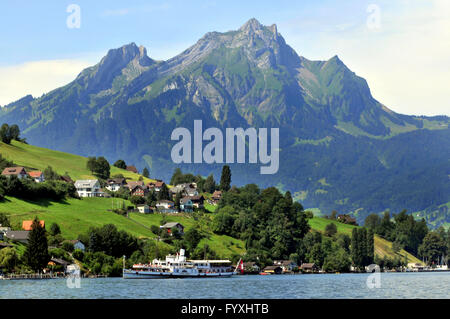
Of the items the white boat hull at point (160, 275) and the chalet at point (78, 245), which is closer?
the white boat hull at point (160, 275)

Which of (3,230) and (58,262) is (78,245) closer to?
(58,262)

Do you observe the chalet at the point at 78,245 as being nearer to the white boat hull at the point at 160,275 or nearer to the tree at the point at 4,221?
the tree at the point at 4,221

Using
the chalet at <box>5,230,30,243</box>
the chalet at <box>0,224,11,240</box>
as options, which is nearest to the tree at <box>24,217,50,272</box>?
the chalet at <box>5,230,30,243</box>

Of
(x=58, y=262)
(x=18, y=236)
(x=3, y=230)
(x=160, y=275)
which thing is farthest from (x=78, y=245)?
(x=160, y=275)

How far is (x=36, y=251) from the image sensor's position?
5999 inches

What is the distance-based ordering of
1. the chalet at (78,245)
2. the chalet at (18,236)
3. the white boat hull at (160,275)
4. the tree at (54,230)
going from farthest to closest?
the tree at (54,230) → the chalet at (78,245) → the chalet at (18,236) → the white boat hull at (160,275)

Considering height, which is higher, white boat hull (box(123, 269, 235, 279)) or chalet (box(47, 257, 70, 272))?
chalet (box(47, 257, 70, 272))

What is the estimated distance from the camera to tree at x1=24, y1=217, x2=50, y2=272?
15200cm

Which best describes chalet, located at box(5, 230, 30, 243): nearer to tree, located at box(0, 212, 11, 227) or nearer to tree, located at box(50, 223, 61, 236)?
tree, located at box(0, 212, 11, 227)

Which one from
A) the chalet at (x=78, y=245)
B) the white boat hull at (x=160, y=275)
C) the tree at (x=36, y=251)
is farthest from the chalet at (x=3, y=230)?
the white boat hull at (x=160, y=275)

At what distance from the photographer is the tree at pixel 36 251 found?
152 meters
